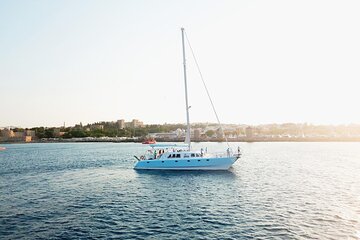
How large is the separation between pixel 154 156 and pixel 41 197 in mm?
24293

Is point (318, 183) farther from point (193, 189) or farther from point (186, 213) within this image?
point (186, 213)

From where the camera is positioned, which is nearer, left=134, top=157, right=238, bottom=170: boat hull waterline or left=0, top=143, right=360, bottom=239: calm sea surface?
left=0, top=143, right=360, bottom=239: calm sea surface

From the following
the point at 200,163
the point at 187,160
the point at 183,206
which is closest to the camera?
the point at 183,206

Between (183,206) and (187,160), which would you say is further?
(187,160)

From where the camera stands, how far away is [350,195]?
35.6m

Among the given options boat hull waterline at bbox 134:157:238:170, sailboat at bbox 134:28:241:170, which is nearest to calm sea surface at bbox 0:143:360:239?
boat hull waterline at bbox 134:157:238:170

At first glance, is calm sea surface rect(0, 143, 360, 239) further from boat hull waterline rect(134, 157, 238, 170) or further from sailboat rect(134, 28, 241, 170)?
sailboat rect(134, 28, 241, 170)

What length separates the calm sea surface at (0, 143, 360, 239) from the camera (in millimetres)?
23328

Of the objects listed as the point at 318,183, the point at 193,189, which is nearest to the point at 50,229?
the point at 193,189

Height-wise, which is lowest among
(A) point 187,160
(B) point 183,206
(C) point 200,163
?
(B) point 183,206

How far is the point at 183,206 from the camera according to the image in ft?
102

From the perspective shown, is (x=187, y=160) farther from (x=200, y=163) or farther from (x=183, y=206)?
(x=183, y=206)

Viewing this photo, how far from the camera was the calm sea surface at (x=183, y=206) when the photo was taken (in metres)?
23.3

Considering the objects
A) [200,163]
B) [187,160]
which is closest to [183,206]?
[200,163]
